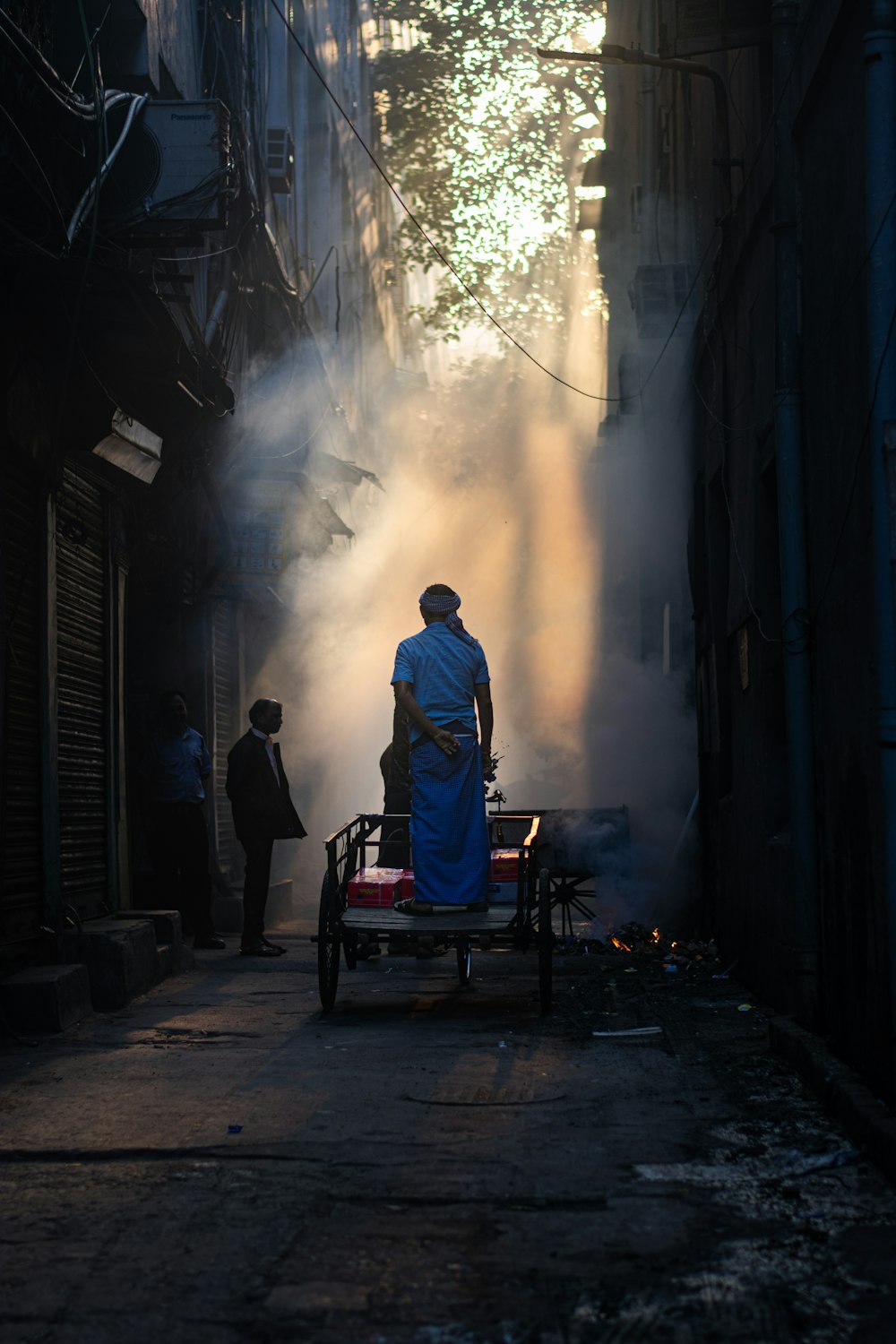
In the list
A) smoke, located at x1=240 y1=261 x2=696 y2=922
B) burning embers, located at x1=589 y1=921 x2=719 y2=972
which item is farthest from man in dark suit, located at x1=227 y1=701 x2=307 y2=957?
smoke, located at x1=240 y1=261 x2=696 y2=922

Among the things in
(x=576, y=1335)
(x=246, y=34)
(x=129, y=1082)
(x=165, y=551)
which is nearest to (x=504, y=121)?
(x=246, y=34)

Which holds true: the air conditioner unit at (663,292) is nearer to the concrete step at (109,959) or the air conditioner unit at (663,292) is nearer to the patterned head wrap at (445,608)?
the patterned head wrap at (445,608)

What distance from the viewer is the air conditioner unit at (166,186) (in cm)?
930

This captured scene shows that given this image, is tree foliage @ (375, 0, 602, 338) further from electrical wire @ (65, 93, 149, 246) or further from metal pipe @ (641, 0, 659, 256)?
electrical wire @ (65, 93, 149, 246)

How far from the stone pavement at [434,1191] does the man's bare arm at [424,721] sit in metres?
1.53

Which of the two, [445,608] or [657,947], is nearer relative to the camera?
[445,608]

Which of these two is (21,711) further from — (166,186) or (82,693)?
(166,186)

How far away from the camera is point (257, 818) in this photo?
11844mm

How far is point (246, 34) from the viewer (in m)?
15.2

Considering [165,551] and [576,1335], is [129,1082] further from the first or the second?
[165,551]

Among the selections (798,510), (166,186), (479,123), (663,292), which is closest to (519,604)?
(479,123)

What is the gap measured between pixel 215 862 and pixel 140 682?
2.02 metres

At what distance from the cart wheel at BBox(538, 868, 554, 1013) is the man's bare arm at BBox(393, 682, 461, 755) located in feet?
2.84

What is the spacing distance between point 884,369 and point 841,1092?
260 centimetres
